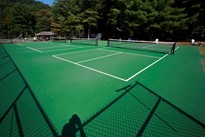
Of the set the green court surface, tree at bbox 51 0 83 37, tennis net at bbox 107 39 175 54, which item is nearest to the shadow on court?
the green court surface

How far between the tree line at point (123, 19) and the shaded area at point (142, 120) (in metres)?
22.1

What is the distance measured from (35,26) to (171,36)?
1896 inches

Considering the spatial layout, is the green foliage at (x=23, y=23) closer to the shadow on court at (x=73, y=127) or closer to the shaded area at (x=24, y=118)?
the shaded area at (x=24, y=118)

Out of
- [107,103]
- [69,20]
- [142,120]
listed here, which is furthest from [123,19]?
[142,120]

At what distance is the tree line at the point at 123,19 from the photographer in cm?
2333

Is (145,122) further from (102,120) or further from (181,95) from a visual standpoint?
(181,95)

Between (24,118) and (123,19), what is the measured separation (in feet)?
94.8

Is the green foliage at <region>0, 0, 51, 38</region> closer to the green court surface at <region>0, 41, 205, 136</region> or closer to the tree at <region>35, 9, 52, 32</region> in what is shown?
the tree at <region>35, 9, 52, 32</region>

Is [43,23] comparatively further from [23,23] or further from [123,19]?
[123,19]

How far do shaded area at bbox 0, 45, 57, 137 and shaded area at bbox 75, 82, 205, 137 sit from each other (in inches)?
39.2

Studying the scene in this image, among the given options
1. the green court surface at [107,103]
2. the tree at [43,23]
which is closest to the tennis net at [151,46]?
the green court surface at [107,103]

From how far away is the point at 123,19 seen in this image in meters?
28.9

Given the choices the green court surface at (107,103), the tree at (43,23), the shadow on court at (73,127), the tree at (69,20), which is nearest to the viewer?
the shadow on court at (73,127)

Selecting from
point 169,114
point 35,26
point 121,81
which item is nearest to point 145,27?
point 121,81
